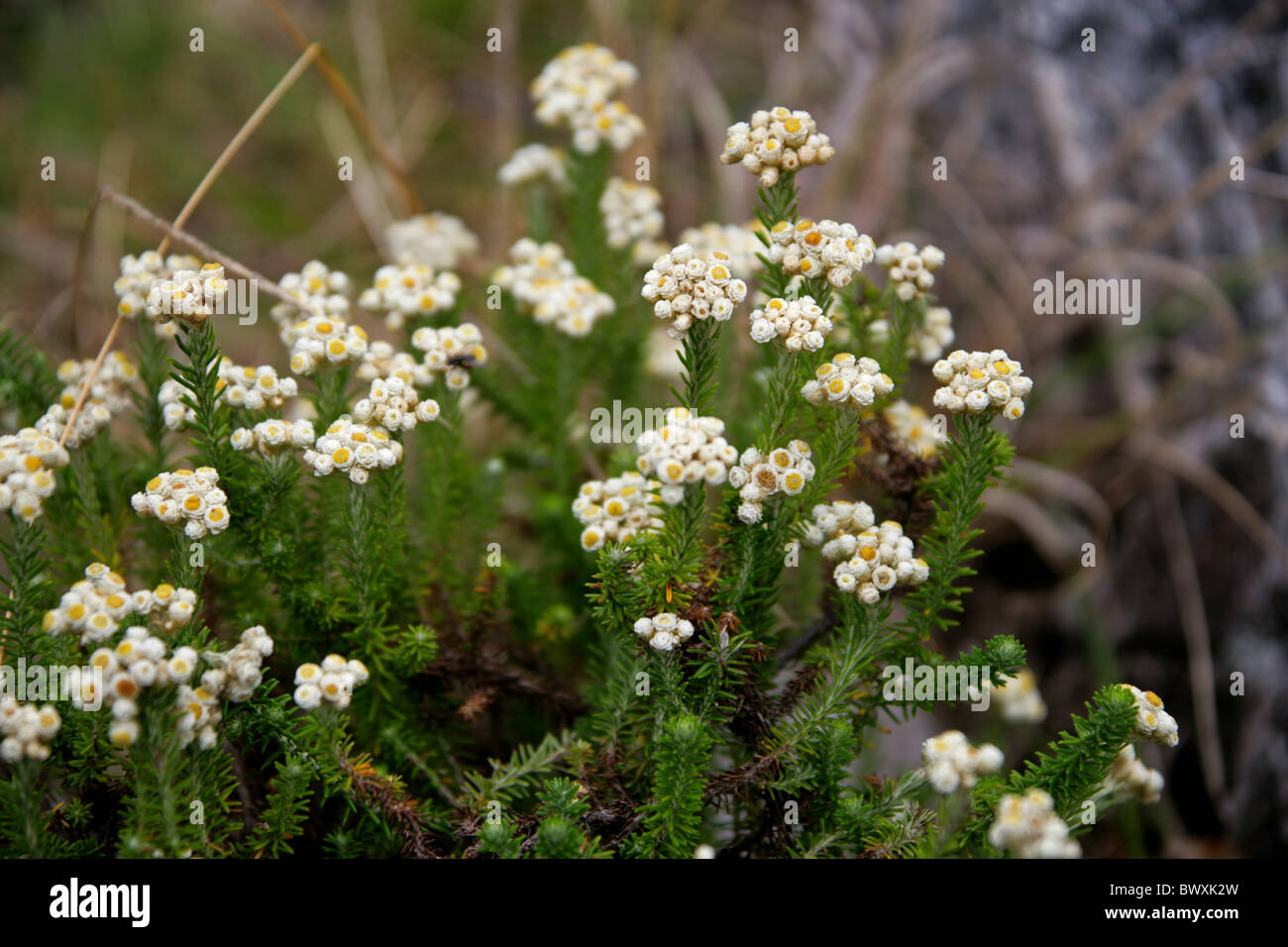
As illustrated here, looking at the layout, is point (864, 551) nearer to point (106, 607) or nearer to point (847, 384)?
point (847, 384)

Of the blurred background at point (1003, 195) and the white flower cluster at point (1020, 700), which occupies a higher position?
the blurred background at point (1003, 195)

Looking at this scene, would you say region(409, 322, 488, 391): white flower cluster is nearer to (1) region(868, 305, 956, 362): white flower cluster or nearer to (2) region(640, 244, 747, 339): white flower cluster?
(2) region(640, 244, 747, 339): white flower cluster

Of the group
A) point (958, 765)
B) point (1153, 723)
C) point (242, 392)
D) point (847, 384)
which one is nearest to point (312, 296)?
point (242, 392)

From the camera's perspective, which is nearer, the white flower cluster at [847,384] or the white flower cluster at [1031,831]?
the white flower cluster at [1031,831]

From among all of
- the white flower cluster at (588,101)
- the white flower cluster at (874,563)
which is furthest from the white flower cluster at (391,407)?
the white flower cluster at (588,101)

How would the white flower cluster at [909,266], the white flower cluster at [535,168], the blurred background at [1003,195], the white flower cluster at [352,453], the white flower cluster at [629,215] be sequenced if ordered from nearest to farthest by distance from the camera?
the white flower cluster at [352,453] < the white flower cluster at [909,266] < the white flower cluster at [629,215] < the white flower cluster at [535,168] < the blurred background at [1003,195]

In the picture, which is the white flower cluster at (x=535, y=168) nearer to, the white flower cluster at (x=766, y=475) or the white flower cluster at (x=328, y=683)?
the white flower cluster at (x=766, y=475)

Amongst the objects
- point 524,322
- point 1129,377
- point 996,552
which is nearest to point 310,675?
point 524,322
